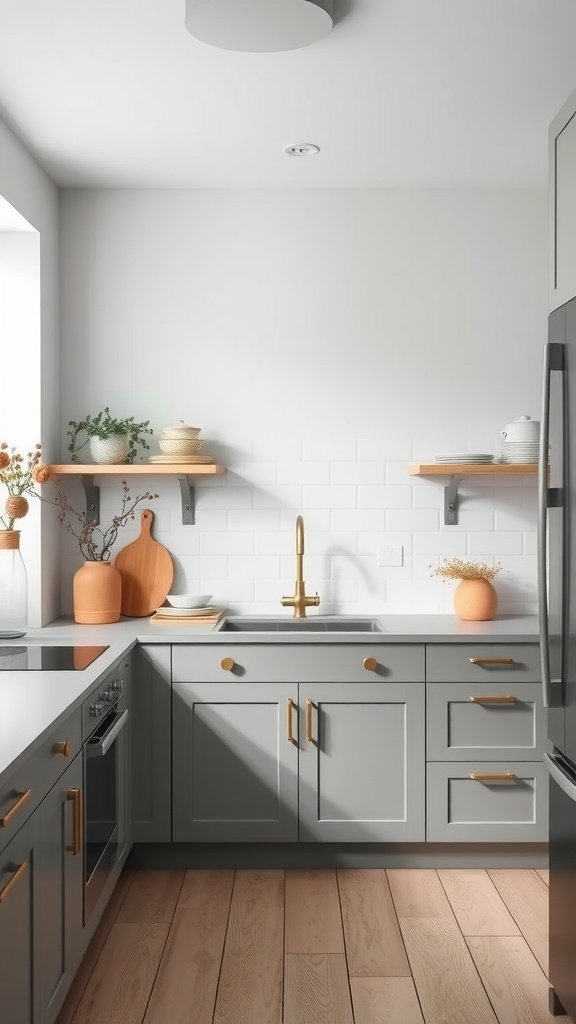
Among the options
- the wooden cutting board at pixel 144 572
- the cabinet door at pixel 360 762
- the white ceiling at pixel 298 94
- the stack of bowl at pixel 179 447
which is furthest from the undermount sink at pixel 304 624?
the white ceiling at pixel 298 94

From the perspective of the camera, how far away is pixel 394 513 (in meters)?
4.07

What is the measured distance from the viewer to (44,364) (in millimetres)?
3793

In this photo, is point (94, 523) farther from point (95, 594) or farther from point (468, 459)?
point (468, 459)

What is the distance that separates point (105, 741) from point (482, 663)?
1443mm

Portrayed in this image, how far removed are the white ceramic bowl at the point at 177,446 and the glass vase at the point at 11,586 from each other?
2.65ft

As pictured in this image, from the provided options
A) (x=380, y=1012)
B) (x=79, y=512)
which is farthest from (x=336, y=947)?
(x=79, y=512)

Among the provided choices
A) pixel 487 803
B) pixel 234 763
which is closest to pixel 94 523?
pixel 234 763

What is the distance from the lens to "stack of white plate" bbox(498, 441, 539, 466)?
3.79 metres

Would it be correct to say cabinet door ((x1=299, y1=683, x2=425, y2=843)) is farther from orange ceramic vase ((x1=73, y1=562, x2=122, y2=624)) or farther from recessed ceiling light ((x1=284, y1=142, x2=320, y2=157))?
recessed ceiling light ((x1=284, y1=142, x2=320, y2=157))

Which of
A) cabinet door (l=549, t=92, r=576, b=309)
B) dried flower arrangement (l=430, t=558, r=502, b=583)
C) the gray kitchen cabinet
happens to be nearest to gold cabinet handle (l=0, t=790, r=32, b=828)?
the gray kitchen cabinet

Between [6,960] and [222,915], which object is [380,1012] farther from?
[6,960]

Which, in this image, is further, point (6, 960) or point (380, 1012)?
point (380, 1012)

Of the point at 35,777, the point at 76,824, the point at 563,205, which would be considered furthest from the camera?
the point at 563,205

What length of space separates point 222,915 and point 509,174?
9.84 ft
